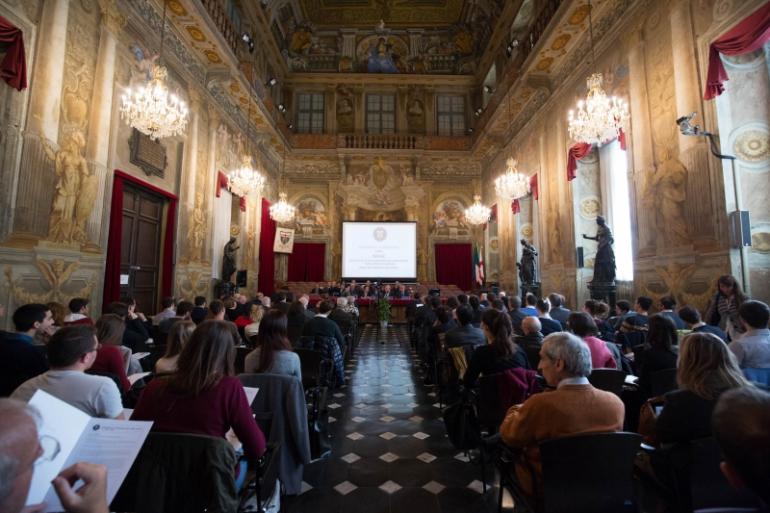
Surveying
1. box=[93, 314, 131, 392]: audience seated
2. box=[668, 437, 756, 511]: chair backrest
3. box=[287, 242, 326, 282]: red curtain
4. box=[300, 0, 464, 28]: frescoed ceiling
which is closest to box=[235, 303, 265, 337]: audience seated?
box=[93, 314, 131, 392]: audience seated

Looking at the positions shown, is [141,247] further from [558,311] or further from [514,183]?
A: [514,183]

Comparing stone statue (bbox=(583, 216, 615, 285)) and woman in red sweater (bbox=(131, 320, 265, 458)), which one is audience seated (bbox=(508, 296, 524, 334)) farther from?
woman in red sweater (bbox=(131, 320, 265, 458))

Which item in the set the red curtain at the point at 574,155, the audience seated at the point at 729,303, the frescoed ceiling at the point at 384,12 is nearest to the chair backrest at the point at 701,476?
the audience seated at the point at 729,303

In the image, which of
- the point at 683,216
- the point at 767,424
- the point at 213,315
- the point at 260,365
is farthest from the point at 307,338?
the point at 683,216

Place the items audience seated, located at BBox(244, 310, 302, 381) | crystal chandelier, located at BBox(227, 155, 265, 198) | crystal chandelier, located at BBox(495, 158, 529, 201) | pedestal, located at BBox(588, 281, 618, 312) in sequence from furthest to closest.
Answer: crystal chandelier, located at BBox(495, 158, 529, 201), crystal chandelier, located at BBox(227, 155, 265, 198), pedestal, located at BBox(588, 281, 618, 312), audience seated, located at BBox(244, 310, 302, 381)

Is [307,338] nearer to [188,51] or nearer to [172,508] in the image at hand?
[172,508]

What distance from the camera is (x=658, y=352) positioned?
8.12 ft

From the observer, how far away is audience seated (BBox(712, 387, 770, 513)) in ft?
2.36

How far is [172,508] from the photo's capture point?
1.35 meters

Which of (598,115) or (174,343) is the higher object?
(598,115)

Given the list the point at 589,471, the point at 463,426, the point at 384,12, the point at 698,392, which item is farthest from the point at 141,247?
the point at 384,12

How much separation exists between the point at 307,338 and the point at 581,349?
3043mm

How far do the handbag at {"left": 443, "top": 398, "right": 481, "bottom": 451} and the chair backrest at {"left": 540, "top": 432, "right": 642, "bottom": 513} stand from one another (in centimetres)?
117

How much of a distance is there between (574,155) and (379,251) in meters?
8.92
